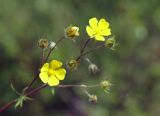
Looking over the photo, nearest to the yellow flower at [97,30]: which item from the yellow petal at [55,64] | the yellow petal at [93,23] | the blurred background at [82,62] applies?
the yellow petal at [93,23]

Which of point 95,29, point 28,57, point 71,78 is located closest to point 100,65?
point 71,78

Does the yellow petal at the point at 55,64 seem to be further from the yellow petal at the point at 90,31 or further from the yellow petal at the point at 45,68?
the yellow petal at the point at 90,31

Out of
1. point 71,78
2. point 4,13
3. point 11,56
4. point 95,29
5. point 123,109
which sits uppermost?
point 95,29

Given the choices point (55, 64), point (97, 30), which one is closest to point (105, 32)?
point (97, 30)

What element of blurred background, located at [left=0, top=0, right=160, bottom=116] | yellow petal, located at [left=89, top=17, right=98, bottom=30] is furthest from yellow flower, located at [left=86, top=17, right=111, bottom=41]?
blurred background, located at [left=0, top=0, right=160, bottom=116]

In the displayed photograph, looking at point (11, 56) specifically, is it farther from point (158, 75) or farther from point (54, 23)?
point (158, 75)

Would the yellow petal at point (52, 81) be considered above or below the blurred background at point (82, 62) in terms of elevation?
above
